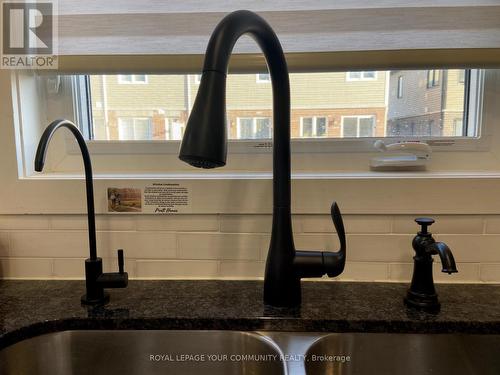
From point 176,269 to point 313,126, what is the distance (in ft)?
1.78

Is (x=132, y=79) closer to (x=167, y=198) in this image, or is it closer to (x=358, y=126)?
(x=167, y=198)

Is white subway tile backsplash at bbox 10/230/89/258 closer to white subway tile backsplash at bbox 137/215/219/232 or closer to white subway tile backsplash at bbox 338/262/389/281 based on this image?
white subway tile backsplash at bbox 137/215/219/232

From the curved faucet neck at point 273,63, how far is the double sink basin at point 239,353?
285mm

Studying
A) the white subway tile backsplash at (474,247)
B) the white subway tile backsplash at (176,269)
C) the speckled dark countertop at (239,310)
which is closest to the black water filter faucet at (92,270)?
the speckled dark countertop at (239,310)

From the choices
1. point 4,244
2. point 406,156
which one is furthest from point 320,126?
point 4,244

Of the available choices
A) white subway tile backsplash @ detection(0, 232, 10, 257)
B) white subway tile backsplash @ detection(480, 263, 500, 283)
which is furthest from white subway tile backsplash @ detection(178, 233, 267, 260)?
white subway tile backsplash @ detection(480, 263, 500, 283)

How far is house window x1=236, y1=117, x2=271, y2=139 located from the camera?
959mm

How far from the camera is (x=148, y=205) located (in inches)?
32.6

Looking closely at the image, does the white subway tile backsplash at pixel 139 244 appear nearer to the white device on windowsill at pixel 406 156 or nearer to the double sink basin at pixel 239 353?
the double sink basin at pixel 239 353

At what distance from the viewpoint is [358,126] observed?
95 centimetres

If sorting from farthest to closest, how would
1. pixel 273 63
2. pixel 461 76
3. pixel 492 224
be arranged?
pixel 461 76
pixel 492 224
pixel 273 63

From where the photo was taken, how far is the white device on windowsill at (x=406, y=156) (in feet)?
2.81

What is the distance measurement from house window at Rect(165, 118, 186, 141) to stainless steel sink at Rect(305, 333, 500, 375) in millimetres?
650

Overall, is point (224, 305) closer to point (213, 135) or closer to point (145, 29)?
point (213, 135)
